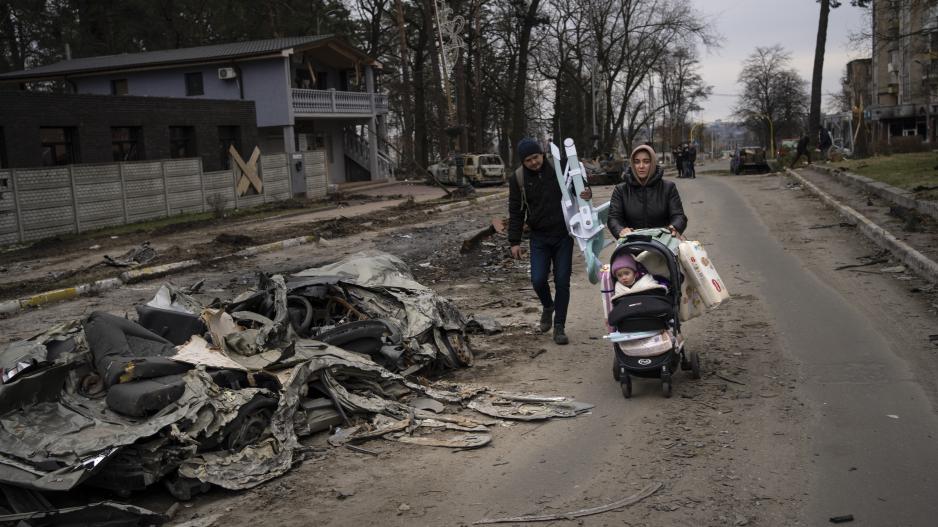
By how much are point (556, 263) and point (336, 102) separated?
36.8m

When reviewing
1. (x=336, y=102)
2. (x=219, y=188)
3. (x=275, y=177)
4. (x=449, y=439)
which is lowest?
(x=449, y=439)

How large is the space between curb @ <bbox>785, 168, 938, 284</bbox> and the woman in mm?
5172

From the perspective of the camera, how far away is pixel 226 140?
36.5 m

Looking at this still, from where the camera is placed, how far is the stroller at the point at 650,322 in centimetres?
632

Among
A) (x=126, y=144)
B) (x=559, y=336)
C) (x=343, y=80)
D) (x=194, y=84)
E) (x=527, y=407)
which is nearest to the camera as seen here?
(x=527, y=407)

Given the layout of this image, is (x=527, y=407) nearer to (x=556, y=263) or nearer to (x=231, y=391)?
(x=231, y=391)

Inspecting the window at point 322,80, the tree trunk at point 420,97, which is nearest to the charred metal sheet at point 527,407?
the window at point 322,80

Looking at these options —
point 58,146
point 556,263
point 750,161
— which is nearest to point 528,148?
point 556,263

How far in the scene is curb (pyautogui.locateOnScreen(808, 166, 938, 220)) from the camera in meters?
16.0

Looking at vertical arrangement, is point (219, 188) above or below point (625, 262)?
above

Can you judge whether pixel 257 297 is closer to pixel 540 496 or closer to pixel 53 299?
pixel 540 496

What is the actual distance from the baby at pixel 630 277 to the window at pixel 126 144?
28493mm

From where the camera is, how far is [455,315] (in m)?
8.14

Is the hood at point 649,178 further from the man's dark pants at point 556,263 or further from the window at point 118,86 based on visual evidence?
the window at point 118,86
